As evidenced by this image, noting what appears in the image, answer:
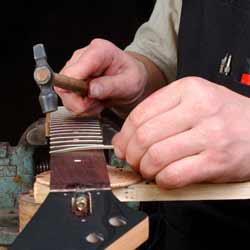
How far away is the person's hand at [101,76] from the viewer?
0.89 m

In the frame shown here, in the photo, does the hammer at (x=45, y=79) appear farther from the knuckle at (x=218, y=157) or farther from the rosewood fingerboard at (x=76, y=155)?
the knuckle at (x=218, y=157)

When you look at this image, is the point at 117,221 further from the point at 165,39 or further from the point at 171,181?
the point at 165,39

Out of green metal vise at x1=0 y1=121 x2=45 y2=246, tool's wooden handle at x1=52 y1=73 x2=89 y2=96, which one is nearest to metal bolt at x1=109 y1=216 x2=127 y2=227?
tool's wooden handle at x1=52 y1=73 x2=89 y2=96

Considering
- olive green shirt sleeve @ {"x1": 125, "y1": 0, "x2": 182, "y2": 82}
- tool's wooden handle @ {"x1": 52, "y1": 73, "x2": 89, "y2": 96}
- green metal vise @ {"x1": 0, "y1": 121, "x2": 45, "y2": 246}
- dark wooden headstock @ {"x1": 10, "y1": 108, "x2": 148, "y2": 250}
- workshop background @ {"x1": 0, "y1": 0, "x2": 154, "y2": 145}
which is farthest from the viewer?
workshop background @ {"x1": 0, "y1": 0, "x2": 154, "y2": 145}

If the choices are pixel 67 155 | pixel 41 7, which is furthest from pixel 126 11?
pixel 67 155

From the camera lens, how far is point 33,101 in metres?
2.17

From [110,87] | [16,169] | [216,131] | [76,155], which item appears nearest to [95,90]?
[110,87]

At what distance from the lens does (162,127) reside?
Result: 24.9 inches

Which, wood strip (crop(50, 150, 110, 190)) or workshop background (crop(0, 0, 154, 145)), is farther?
workshop background (crop(0, 0, 154, 145))

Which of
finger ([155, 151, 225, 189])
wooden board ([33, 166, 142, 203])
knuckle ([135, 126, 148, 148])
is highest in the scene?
knuckle ([135, 126, 148, 148])

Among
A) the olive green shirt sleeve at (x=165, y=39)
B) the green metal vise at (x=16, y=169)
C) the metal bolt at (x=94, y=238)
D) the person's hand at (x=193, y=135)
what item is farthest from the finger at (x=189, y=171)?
the green metal vise at (x=16, y=169)

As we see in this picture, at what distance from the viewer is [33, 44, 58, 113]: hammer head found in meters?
0.68

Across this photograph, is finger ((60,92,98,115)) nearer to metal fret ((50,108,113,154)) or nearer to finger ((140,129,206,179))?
metal fret ((50,108,113,154))

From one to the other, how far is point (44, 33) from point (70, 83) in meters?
1.36
